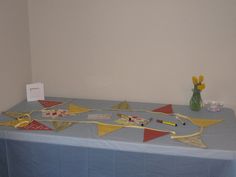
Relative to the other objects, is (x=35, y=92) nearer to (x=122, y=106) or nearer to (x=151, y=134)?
(x=122, y=106)

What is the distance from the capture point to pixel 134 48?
2.03 m

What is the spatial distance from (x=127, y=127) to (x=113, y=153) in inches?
7.2

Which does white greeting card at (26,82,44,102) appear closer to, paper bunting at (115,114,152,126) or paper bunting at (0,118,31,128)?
paper bunting at (0,118,31,128)

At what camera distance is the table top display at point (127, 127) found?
56.4 inches

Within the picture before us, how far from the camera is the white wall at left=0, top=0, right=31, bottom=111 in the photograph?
179 cm

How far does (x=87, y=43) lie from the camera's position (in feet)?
6.81

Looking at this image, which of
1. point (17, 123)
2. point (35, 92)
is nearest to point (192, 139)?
point (17, 123)

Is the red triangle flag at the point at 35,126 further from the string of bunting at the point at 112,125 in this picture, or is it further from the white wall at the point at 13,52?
the white wall at the point at 13,52

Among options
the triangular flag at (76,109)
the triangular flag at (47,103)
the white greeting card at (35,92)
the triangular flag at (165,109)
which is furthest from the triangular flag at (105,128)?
the white greeting card at (35,92)

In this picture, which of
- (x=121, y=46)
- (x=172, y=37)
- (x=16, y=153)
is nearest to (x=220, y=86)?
(x=172, y=37)

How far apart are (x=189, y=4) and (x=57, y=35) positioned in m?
0.97

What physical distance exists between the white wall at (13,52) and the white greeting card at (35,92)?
0.06 m

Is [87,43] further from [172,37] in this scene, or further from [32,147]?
[32,147]

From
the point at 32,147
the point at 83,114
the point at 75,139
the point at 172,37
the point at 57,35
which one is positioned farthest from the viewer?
the point at 57,35
